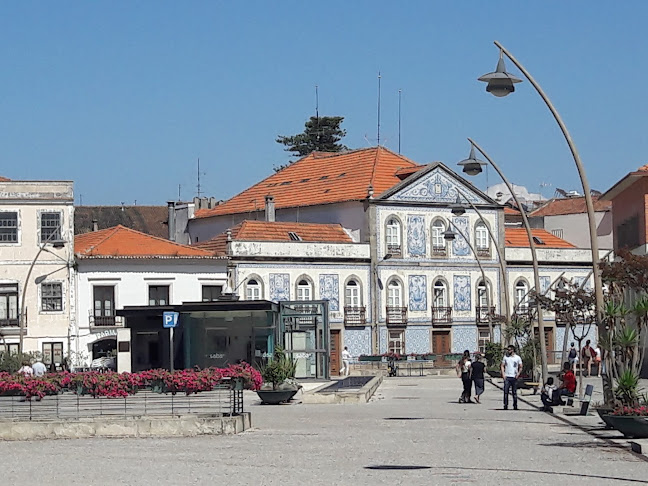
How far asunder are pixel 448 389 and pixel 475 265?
29.6m

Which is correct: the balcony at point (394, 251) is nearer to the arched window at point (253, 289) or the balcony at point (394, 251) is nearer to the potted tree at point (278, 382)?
the arched window at point (253, 289)

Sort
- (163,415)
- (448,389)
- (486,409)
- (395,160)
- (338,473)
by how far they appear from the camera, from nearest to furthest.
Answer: (338,473)
(163,415)
(486,409)
(448,389)
(395,160)

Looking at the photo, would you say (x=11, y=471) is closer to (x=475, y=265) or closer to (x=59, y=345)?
(x=59, y=345)

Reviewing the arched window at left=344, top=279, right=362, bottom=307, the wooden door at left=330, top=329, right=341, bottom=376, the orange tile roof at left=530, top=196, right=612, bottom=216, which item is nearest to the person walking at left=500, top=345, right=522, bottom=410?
the wooden door at left=330, top=329, right=341, bottom=376

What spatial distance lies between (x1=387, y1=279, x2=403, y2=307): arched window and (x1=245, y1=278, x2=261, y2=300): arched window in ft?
25.2

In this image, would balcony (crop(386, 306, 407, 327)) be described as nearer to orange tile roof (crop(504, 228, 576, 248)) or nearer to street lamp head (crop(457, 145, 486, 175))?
orange tile roof (crop(504, 228, 576, 248))

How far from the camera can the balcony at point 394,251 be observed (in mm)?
73562

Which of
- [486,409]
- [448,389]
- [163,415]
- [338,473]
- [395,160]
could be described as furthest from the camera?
[395,160]

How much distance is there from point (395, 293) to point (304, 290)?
17.8ft

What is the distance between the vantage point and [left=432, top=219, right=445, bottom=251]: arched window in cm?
7512

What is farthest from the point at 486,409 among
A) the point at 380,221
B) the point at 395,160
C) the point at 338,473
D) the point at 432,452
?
the point at 395,160

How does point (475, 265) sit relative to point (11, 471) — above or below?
above

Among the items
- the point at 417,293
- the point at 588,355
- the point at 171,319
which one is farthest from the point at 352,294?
the point at 171,319

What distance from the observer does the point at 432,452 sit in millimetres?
20500
